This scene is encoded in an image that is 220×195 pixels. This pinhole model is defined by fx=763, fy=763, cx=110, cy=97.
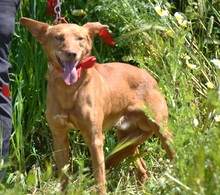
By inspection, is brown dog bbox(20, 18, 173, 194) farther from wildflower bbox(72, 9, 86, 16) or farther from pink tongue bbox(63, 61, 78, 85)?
wildflower bbox(72, 9, 86, 16)

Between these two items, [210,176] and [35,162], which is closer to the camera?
[210,176]

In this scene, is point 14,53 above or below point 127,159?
above

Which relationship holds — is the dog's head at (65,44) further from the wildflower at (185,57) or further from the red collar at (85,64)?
the wildflower at (185,57)

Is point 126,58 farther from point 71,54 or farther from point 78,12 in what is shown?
point 71,54

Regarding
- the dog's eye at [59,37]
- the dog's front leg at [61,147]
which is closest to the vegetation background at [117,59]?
the dog's front leg at [61,147]

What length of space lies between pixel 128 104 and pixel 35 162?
96 centimetres

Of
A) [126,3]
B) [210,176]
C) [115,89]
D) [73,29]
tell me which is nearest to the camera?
[210,176]

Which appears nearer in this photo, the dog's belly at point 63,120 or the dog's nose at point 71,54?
the dog's nose at point 71,54

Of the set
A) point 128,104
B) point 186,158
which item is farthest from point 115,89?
point 186,158

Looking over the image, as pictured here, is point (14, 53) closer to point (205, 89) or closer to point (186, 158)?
point (205, 89)

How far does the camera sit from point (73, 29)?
4.92m

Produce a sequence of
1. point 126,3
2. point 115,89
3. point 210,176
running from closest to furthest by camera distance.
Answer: point 210,176 < point 115,89 < point 126,3

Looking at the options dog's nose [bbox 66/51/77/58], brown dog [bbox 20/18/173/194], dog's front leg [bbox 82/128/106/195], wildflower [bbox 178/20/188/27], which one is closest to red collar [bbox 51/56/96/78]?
brown dog [bbox 20/18/173/194]

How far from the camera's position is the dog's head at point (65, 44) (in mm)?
4797
